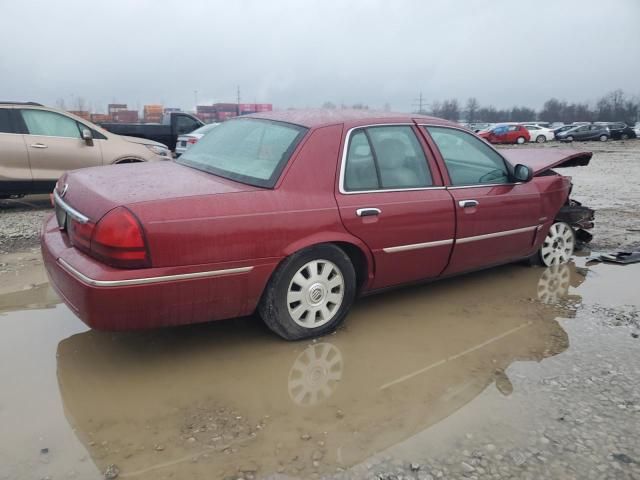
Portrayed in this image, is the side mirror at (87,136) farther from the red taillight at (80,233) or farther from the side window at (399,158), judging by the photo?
the side window at (399,158)

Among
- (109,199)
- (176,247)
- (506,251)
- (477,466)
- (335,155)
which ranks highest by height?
(335,155)

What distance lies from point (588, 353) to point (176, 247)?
8.95 feet

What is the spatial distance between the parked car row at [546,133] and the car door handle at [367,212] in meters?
30.1

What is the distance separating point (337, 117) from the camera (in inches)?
154

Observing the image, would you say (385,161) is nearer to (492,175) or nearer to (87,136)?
(492,175)

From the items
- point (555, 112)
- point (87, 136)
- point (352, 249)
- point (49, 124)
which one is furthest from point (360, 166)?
point (555, 112)

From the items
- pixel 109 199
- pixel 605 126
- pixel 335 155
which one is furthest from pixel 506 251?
pixel 605 126

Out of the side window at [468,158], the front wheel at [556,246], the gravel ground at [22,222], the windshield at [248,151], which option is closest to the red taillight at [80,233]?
the windshield at [248,151]

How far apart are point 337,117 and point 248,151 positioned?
688 mm

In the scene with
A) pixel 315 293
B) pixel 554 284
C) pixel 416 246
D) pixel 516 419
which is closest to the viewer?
pixel 516 419

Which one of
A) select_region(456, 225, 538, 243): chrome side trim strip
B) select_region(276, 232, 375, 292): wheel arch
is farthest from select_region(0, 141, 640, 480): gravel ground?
select_region(456, 225, 538, 243): chrome side trim strip

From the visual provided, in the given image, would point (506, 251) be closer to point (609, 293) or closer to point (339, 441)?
point (609, 293)

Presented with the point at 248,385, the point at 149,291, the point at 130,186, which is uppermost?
the point at 130,186

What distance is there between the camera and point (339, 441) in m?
2.61
